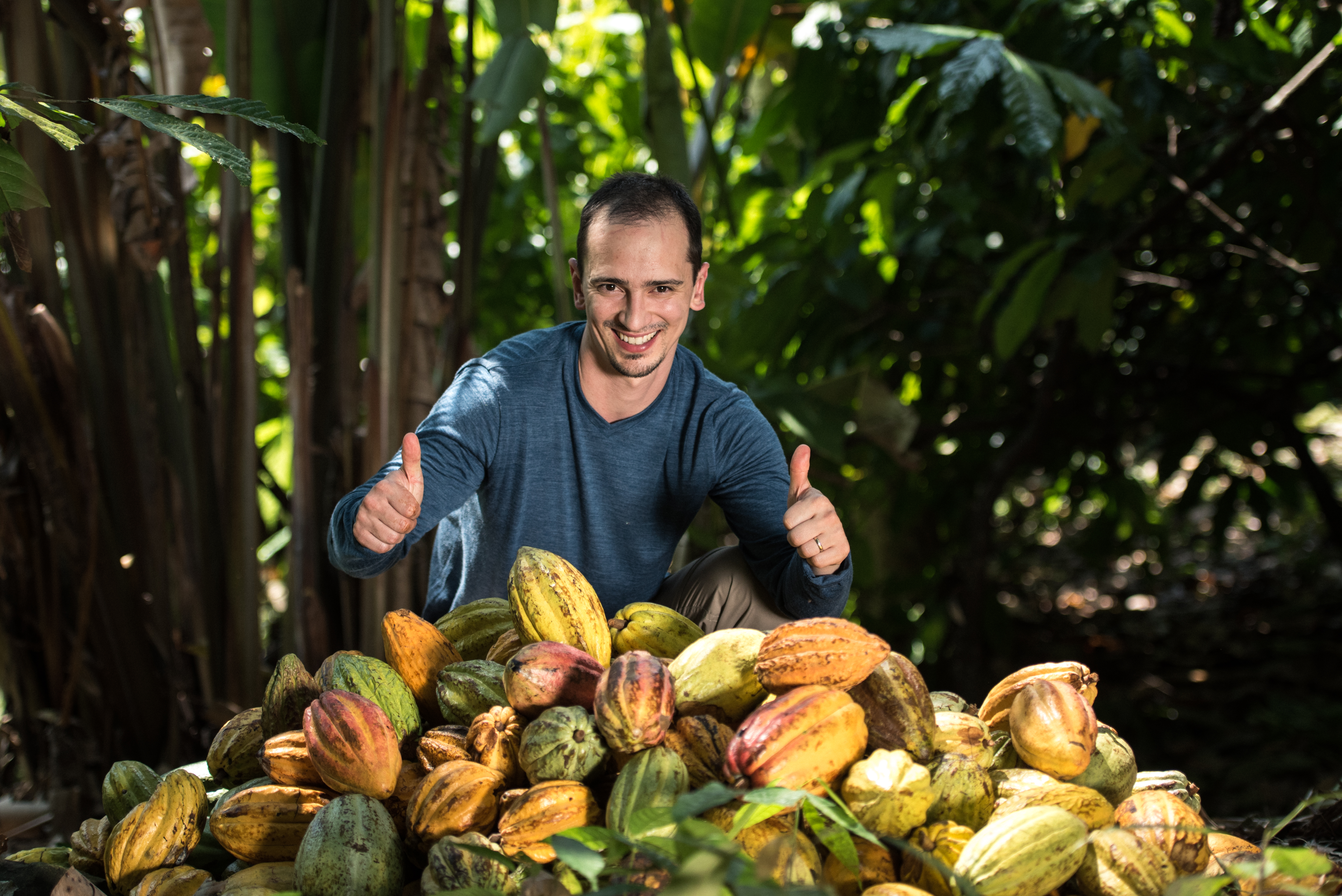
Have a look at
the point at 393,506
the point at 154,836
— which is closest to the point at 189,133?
the point at 393,506

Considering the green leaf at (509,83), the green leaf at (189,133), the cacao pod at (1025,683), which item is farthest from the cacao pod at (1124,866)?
the green leaf at (509,83)

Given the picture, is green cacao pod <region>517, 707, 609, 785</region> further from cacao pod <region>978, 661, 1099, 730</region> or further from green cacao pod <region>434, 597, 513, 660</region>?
cacao pod <region>978, 661, 1099, 730</region>

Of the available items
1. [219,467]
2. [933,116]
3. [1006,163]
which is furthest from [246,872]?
[1006,163]

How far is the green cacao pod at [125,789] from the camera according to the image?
Answer: 110 centimetres

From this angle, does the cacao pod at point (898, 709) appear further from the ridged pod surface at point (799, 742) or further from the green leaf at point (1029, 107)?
the green leaf at point (1029, 107)

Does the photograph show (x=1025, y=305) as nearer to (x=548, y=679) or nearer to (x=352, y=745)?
(x=548, y=679)

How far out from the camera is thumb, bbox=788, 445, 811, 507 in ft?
4.18

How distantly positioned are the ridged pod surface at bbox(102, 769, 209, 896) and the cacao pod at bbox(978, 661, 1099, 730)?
89 cm

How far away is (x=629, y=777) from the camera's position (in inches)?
34.9

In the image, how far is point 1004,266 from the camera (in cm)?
213

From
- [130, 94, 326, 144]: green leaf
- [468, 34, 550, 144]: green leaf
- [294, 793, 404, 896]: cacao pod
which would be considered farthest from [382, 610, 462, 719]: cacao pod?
[468, 34, 550, 144]: green leaf

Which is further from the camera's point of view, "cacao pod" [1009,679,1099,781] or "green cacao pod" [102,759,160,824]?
"green cacao pod" [102,759,160,824]

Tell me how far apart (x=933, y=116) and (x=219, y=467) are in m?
1.91

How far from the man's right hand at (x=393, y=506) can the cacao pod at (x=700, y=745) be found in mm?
479
